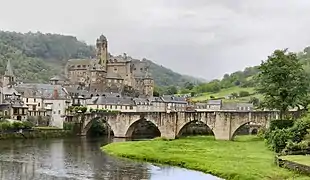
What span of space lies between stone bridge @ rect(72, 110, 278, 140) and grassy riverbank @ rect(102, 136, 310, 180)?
160 inches

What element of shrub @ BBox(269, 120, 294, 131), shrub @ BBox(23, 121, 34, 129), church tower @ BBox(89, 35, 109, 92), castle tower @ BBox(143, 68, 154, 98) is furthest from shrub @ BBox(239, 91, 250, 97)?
shrub @ BBox(269, 120, 294, 131)

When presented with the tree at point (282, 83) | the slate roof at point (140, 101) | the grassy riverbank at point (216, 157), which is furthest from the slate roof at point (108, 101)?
the tree at point (282, 83)

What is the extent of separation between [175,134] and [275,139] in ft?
101

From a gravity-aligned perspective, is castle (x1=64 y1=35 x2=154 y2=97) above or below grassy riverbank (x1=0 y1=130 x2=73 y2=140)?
above

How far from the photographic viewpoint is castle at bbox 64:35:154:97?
157375 millimetres

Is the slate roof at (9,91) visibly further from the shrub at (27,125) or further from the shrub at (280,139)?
the shrub at (280,139)

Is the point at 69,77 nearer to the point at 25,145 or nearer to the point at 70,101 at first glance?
the point at 70,101

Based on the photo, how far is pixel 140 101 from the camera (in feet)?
440

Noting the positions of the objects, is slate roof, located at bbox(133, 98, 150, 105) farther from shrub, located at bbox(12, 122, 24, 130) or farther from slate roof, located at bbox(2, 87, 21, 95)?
shrub, located at bbox(12, 122, 24, 130)

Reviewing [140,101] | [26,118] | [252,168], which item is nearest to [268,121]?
[252,168]

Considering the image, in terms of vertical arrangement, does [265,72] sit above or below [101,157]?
above

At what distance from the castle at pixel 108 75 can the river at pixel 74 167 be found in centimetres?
8407

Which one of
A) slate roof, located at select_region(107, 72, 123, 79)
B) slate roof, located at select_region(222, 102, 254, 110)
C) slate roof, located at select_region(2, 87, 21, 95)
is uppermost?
slate roof, located at select_region(107, 72, 123, 79)

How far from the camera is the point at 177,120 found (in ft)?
290
